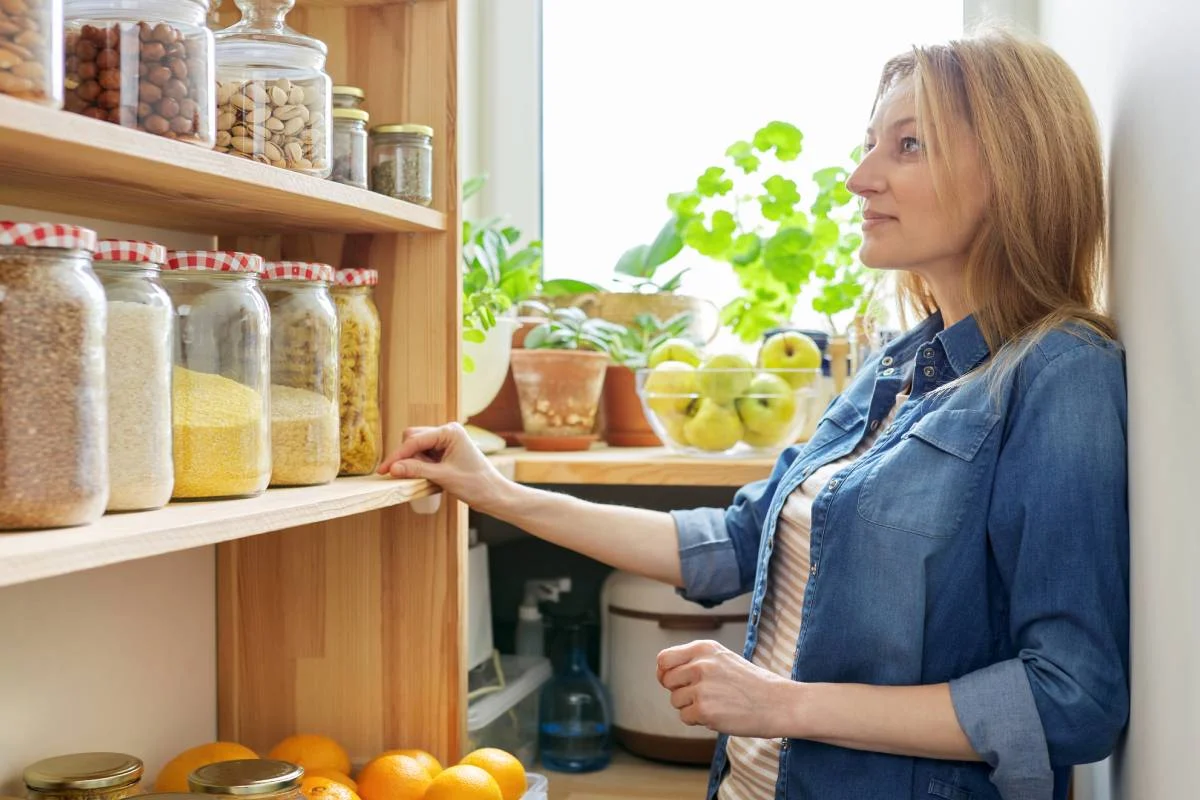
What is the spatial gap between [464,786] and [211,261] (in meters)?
0.50

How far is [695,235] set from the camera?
1914mm

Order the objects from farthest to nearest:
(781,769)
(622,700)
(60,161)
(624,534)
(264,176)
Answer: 1. (622,700)
2. (624,534)
3. (781,769)
4. (264,176)
5. (60,161)

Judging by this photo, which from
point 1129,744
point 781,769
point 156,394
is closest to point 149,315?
point 156,394

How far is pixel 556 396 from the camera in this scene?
5.40ft

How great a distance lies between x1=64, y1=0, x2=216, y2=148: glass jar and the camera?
2.37 ft

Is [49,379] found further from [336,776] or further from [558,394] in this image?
[558,394]

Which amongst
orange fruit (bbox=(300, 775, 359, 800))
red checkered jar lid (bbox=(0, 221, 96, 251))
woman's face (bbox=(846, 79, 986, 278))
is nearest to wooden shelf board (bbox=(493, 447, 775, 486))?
woman's face (bbox=(846, 79, 986, 278))

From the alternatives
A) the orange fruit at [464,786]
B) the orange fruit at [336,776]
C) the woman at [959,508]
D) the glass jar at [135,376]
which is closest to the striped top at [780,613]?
the woman at [959,508]

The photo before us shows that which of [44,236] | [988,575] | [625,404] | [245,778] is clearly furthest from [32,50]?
[625,404]

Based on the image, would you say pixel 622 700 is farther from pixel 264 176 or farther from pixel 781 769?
pixel 264 176

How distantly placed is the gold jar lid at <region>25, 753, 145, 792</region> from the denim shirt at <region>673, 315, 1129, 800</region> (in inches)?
21.4

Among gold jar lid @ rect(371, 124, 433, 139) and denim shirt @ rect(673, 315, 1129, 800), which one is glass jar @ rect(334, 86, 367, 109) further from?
denim shirt @ rect(673, 315, 1129, 800)

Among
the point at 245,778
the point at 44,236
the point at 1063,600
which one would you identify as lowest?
the point at 245,778

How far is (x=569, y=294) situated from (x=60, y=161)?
1.26 metres
